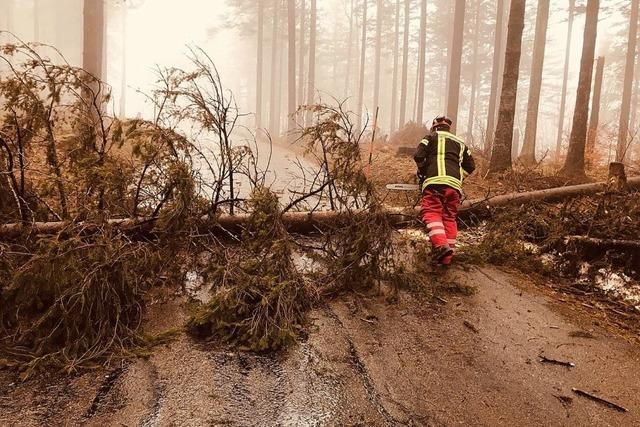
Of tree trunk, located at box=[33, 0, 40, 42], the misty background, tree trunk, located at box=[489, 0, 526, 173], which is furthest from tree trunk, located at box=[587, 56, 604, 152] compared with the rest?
tree trunk, located at box=[33, 0, 40, 42]

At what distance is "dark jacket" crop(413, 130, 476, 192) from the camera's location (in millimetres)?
5367

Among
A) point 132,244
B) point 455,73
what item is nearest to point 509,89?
point 455,73

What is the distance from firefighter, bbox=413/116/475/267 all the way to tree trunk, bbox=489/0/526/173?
4.60 metres

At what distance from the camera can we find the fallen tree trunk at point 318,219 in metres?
4.03

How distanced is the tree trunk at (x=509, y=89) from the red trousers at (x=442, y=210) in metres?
4.85

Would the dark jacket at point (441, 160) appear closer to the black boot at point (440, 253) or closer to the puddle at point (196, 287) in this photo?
the black boot at point (440, 253)

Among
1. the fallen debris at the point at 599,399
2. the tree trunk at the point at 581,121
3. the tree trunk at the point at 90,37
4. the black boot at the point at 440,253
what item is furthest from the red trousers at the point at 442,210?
the tree trunk at the point at 90,37

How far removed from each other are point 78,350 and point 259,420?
1548mm

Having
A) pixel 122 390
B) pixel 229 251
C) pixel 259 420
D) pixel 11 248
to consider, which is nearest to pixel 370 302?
pixel 229 251

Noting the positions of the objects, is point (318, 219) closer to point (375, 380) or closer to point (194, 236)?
point (194, 236)

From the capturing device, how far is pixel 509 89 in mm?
9516

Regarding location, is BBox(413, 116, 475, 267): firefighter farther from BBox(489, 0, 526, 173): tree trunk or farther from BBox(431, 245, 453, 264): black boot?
BBox(489, 0, 526, 173): tree trunk

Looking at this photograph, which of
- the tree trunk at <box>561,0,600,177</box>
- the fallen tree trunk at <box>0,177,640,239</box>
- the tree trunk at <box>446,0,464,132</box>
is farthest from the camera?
the tree trunk at <box>446,0,464,132</box>

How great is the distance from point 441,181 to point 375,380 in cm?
301
